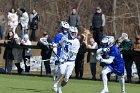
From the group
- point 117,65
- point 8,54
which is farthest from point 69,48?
point 8,54

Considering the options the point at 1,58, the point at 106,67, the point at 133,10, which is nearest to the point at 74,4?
the point at 133,10

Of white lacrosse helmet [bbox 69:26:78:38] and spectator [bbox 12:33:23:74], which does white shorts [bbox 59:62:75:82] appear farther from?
spectator [bbox 12:33:23:74]

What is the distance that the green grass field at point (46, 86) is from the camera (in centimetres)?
2033

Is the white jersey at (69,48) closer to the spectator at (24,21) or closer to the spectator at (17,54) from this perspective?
the spectator at (17,54)

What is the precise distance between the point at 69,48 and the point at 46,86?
348cm

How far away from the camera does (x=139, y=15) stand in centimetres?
4469

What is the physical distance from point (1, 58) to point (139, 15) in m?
17.1

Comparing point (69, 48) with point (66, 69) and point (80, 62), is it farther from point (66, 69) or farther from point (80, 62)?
point (80, 62)

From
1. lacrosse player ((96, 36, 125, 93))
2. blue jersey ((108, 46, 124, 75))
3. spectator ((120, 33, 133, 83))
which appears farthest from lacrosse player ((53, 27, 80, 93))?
spectator ((120, 33, 133, 83))

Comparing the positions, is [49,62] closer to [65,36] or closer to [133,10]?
[65,36]

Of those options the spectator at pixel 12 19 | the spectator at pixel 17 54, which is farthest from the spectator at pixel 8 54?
the spectator at pixel 12 19

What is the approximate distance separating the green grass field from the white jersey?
1557 mm

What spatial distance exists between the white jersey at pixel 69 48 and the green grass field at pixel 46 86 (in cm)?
156

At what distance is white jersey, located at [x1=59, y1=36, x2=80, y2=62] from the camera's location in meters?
19.0
